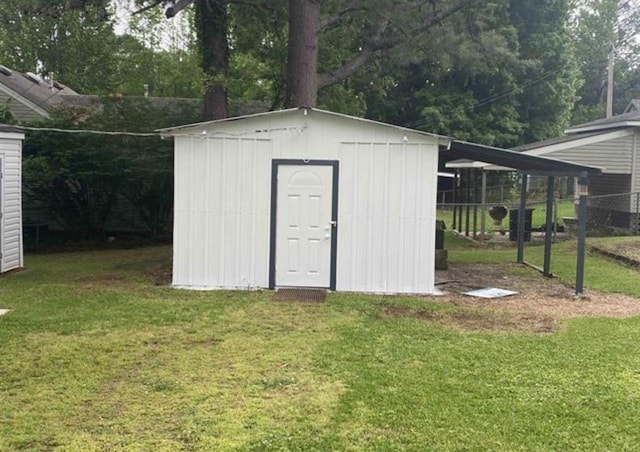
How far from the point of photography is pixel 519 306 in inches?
323

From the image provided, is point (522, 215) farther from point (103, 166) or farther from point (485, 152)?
point (103, 166)

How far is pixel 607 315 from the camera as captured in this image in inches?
303

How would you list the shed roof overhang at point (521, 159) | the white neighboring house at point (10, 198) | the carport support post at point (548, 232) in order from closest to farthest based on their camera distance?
the shed roof overhang at point (521, 159) < the white neighboring house at point (10, 198) < the carport support post at point (548, 232)

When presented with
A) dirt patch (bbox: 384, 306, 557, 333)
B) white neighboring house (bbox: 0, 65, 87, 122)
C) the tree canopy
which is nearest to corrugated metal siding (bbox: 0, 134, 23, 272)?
the tree canopy

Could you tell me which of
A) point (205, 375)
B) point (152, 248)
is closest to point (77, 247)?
point (152, 248)

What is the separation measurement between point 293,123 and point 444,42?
698 cm

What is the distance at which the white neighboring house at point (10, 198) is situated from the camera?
10188 millimetres

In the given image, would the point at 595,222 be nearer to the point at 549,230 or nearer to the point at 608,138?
the point at 608,138

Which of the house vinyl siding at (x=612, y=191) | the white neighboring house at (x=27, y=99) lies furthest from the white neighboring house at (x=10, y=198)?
the house vinyl siding at (x=612, y=191)

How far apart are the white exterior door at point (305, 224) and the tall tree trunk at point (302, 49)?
355 centimetres

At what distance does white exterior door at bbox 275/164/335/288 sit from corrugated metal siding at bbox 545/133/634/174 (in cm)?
977

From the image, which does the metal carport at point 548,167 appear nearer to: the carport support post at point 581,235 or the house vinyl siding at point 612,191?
the carport support post at point 581,235

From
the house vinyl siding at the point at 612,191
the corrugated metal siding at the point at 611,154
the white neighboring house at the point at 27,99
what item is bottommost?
the house vinyl siding at the point at 612,191

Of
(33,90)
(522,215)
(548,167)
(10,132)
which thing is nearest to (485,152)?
(548,167)
